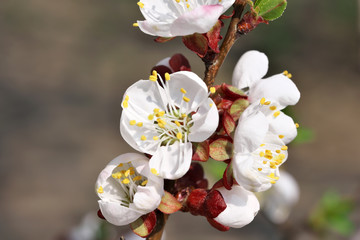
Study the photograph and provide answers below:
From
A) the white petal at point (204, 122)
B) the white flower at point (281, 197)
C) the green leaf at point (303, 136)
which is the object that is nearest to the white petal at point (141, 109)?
the white petal at point (204, 122)

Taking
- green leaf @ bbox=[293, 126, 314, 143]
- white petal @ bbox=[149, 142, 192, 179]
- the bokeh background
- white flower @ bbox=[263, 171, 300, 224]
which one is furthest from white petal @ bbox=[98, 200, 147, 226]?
the bokeh background

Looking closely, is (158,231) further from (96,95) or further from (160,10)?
(96,95)

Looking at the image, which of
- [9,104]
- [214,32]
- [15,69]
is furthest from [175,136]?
[15,69]

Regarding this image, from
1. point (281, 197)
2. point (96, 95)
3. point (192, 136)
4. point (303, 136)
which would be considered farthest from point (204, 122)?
point (96, 95)

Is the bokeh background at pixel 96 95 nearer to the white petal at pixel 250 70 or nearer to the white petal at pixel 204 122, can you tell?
the white petal at pixel 250 70

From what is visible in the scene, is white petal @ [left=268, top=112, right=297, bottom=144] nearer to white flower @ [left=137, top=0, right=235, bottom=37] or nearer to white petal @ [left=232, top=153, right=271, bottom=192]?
white petal @ [left=232, top=153, right=271, bottom=192]
